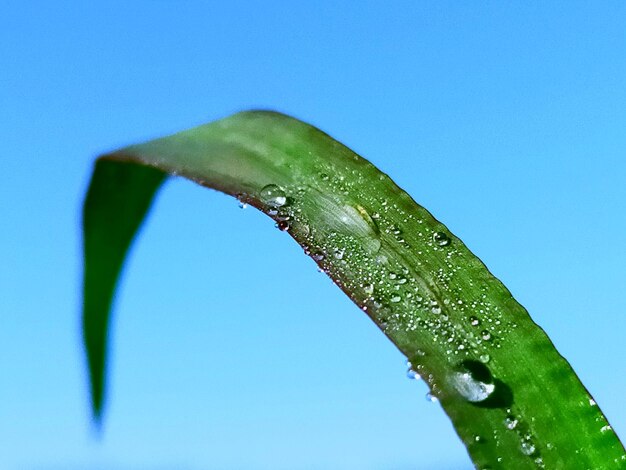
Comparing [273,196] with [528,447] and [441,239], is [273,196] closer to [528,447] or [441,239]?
[441,239]

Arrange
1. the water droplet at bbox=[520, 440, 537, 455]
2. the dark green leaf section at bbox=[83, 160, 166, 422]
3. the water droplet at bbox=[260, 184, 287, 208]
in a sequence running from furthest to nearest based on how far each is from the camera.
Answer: the dark green leaf section at bbox=[83, 160, 166, 422] → the water droplet at bbox=[260, 184, 287, 208] → the water droplet at bbox=[520, 440, 537, 455]

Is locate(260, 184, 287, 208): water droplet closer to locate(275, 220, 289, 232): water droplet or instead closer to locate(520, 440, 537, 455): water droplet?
locate(275, 220, 289, 232): water droplet

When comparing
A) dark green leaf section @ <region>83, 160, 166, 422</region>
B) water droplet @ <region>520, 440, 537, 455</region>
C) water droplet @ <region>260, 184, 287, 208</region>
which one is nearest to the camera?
water droplet @ <region>520, 440, 537, 455</region>

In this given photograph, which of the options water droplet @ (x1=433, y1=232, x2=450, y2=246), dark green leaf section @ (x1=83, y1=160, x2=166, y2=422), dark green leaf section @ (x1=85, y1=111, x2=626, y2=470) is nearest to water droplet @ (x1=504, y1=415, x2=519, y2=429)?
dark green leaf section @ (x1=85, y1=111, x2=626, y2=470)

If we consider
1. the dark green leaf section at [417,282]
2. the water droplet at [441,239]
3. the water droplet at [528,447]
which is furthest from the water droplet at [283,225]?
the water droplet at [528,447]

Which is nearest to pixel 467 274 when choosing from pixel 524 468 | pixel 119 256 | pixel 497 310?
pixel 497 310

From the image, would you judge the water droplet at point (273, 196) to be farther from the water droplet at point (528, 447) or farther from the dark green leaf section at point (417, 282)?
the water droplet at point (528, 447)

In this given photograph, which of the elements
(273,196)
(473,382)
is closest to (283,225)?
(273,196)
